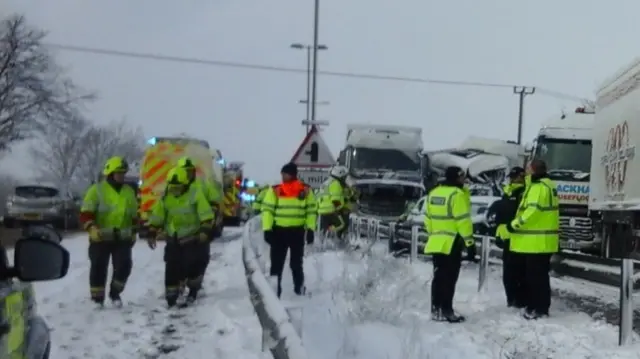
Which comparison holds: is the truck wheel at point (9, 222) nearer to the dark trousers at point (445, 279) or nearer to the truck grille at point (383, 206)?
the truck grille at point (383, 206)

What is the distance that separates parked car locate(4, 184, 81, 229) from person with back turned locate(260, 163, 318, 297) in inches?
839

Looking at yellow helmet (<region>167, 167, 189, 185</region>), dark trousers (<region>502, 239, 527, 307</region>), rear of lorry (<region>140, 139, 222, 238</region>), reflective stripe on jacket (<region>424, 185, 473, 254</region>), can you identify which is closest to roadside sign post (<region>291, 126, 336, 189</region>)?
yellow helmet (<region>167, 167, 189, 185</region>)

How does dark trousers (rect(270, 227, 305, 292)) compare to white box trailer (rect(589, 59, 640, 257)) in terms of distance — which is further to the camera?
white box trailer (rect(589, 59, 640, 257))

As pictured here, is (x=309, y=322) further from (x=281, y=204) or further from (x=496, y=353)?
(x=281, y=204)

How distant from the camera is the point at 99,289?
12.3 metres

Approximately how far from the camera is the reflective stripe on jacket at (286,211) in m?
13.2

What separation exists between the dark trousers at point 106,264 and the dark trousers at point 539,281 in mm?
4707

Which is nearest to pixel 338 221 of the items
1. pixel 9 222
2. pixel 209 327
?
pixel 209 327

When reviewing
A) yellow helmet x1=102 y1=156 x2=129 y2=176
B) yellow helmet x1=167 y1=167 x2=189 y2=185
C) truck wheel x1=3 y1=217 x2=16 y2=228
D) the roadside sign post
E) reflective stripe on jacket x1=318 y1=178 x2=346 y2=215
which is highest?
the roadside sign post

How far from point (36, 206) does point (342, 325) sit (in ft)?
88.4

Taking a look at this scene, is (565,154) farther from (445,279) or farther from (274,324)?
(274,324)

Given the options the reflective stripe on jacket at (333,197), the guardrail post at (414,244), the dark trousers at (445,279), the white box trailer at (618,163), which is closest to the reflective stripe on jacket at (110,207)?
the dark trousers at (445,279)

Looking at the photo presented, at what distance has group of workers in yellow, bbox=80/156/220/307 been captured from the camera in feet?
40.3

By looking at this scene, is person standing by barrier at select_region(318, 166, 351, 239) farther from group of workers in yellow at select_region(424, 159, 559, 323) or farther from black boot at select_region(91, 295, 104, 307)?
group of workers in yellow at select_region(424, 159, 559, 323)
